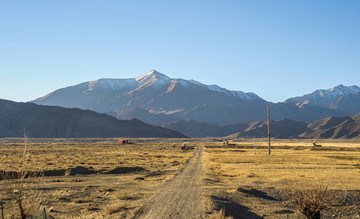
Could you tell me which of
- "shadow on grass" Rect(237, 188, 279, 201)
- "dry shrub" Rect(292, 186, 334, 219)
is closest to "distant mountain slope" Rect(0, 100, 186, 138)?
"shadow on grass" Rect(237, 188, 279, 201)

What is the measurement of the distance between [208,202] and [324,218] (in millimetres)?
5073

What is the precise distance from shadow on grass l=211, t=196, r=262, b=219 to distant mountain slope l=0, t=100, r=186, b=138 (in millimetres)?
158845

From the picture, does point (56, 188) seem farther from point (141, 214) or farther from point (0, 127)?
point (0, 127)

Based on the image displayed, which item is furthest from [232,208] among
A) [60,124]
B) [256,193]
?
[60,124]

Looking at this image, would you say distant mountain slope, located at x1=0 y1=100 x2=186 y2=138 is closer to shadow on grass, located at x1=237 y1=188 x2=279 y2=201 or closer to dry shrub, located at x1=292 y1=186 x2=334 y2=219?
shadow on grass, located at x1=237 y1=188 x2=279 y2=201

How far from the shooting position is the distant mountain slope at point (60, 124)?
170375mm

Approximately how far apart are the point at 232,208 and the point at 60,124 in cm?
17171

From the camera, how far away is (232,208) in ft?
54.0

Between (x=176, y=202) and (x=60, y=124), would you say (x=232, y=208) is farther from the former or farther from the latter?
(x=60, y=124)

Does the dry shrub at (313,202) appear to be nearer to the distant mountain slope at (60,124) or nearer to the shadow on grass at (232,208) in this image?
the shadow on grass at (232,208)

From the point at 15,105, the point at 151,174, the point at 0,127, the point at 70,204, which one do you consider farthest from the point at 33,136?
the point at 70,204

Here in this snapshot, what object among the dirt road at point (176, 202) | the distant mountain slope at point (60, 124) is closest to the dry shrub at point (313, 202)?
the dirt road at point (176, 202)

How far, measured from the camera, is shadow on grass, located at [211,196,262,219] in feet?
50.8

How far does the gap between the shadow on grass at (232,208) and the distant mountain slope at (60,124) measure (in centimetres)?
15885
